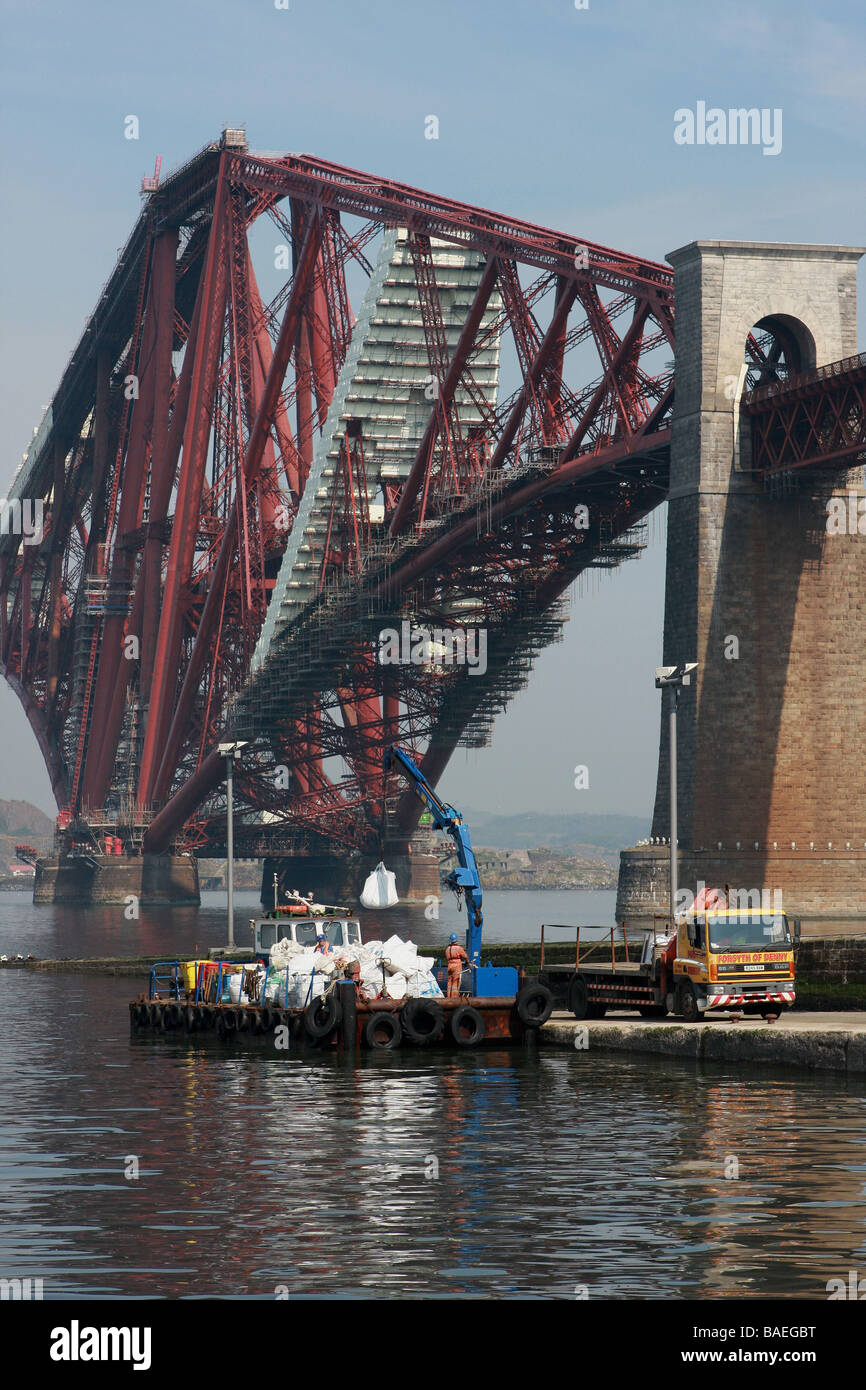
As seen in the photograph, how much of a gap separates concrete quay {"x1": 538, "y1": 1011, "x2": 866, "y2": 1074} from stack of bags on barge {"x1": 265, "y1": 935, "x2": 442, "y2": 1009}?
259 centimetres

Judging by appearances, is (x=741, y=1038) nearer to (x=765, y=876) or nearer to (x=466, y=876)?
(x=466, y=876)

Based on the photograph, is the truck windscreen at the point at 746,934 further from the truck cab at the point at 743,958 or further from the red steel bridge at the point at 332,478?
the red steel bridge at the point at 332,478

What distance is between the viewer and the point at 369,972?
39281 mm

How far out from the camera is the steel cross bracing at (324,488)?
93.4 m

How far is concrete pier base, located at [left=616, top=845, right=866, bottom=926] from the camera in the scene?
70062 mm

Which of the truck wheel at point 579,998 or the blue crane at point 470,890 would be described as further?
the truck wheel at point 579,998

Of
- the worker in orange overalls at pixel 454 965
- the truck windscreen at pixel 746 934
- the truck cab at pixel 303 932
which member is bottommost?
the worker in orange overalls at pixel 454 965

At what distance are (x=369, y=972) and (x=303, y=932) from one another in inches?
178

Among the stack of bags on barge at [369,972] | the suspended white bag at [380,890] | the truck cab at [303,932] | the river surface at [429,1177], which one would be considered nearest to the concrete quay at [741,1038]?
the river surface at [429,1177]

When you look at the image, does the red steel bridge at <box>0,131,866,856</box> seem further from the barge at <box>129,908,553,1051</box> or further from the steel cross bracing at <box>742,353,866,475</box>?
the barge at <box>129,908,553,1051</box>

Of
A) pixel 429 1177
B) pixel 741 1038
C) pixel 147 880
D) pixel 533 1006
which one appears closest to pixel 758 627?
pixel 533 1006

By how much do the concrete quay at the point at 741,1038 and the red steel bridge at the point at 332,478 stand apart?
34976 mm

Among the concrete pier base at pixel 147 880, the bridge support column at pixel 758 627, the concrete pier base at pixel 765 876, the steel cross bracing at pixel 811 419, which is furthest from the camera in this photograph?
the concrete pier base at pixel 147 880
